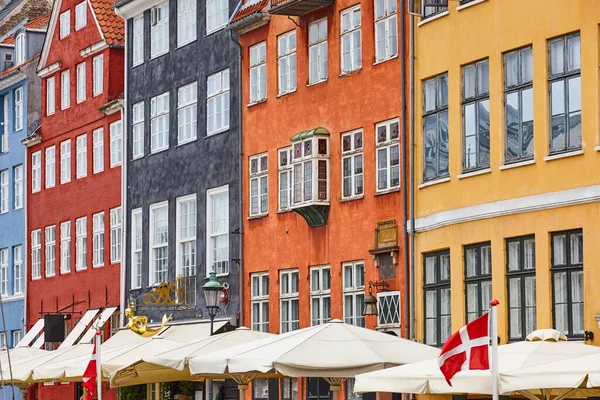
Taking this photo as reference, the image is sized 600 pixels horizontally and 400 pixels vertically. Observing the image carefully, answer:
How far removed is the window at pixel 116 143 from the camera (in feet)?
144

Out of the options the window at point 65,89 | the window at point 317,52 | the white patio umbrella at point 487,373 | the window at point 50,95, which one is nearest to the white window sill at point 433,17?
the window at point 317,52

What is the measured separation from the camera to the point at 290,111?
112 ft

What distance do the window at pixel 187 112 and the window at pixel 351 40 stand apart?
7.88 m

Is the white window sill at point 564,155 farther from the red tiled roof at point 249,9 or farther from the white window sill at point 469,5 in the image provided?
the red tiled roof at point 249,9

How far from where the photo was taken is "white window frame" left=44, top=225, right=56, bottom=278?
4883 cm

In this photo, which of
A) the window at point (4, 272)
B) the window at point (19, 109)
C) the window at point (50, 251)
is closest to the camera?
the window at point (50, 251)

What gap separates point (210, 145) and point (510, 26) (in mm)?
13112

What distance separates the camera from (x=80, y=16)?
47625 millimetres

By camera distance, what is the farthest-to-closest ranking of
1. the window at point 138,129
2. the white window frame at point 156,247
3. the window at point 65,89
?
the window at point 65,89, the window at point 138,129, the white window frame at point 156,247

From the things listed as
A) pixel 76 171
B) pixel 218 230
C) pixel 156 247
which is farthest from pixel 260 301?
pixel 76 171

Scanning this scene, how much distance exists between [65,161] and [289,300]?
644 inches

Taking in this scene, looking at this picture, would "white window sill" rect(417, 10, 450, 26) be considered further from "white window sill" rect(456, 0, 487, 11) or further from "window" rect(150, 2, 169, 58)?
"window" rect(150, 2, 169, 58)

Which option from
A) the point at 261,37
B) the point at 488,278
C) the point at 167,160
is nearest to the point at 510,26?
the point at 488,278

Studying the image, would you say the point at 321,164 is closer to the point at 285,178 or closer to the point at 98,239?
the point at 285,178
